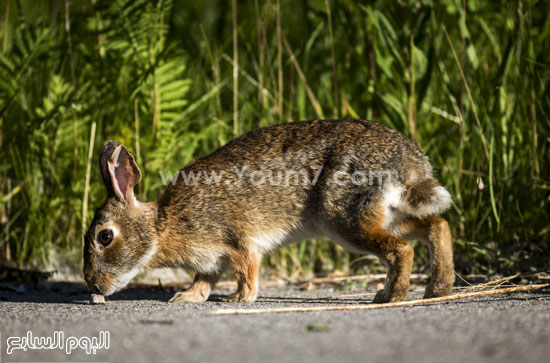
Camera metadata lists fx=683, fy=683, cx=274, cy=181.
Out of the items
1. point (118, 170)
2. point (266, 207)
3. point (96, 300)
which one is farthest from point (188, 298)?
point (118, 170)

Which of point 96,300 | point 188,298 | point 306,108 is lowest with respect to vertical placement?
point 188,298

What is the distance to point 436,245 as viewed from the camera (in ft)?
15.1

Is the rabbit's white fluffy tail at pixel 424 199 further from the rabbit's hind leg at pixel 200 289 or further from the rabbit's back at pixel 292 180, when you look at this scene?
the rabbit's hind leg at pixel 200 289

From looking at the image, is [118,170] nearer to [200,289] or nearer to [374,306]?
[200,289]

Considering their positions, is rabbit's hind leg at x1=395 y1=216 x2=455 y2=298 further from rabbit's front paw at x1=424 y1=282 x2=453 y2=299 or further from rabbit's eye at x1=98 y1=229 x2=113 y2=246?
rabbit's eye at x1=98 y1=229 x2=113 y2=246

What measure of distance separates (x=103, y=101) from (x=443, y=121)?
315cm

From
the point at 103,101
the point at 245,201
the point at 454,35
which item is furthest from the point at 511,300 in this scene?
the point at 103,101

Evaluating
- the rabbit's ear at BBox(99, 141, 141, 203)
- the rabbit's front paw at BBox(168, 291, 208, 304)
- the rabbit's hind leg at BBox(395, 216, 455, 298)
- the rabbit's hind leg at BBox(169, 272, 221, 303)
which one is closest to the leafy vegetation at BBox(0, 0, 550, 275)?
the rabbit's hind leg at BBox(395, 216, 455, 298)

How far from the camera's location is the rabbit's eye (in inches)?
194

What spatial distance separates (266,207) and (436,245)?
1239 millimetres

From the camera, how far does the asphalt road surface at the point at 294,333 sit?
2.67 meters

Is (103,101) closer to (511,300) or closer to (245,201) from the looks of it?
(245,201)

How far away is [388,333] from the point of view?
3.00m

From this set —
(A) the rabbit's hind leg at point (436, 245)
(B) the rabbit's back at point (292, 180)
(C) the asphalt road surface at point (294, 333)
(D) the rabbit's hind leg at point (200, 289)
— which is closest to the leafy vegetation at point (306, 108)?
(A) the rabbit's hind leg at point (436, 245)
